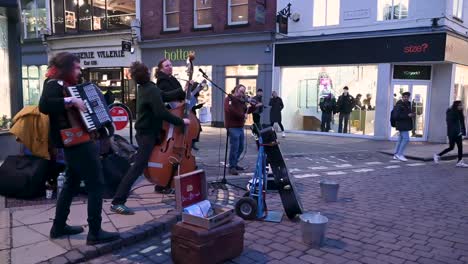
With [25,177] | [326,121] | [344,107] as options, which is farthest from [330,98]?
[25,177]

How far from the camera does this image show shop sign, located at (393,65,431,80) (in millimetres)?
14291

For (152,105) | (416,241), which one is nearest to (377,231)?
(416,241)

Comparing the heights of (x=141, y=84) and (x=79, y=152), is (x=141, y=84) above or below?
above

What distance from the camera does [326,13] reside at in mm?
15148

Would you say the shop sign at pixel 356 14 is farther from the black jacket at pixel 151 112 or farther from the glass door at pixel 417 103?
the black jacket at pixel 151 112

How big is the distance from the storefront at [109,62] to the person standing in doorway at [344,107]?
9.58 m

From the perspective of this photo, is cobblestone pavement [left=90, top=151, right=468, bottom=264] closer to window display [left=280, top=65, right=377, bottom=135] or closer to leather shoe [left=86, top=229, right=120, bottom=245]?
leather shoe [left=86, top=229, right=120, bottom=245]

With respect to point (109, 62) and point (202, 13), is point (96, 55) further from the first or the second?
point (202, 13)

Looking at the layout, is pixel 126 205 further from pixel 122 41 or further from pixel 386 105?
pixel 122 41

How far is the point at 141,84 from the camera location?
4.96 meters

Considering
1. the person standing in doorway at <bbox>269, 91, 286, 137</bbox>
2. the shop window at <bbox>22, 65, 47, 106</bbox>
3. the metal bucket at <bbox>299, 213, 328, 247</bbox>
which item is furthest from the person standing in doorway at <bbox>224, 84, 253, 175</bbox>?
the shop window at <bbox>22, 65, 47, 106</bbox>

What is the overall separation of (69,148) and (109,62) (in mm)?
17872

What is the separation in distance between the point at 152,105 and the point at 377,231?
9.83 ft

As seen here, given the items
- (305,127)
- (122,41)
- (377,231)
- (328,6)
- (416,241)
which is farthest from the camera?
(122,41)
